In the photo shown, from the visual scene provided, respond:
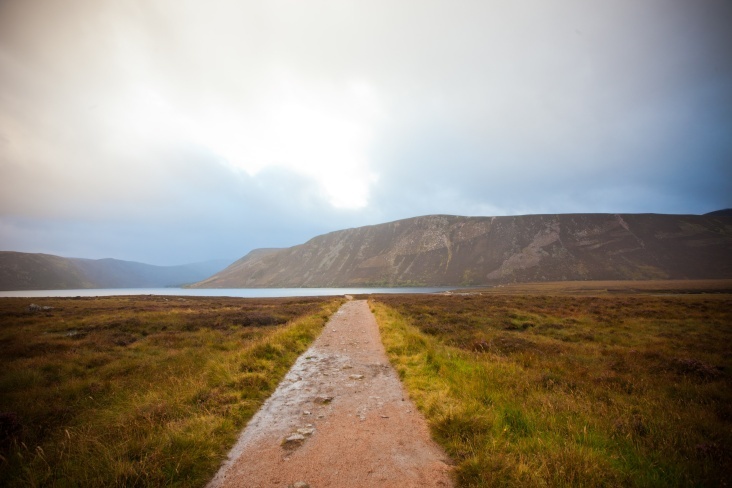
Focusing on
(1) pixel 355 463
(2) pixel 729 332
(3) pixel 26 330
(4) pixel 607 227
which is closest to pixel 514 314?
(2) pixel 729 332

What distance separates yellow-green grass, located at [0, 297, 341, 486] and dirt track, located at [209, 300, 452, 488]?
0.59m

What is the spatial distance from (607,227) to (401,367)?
686ft

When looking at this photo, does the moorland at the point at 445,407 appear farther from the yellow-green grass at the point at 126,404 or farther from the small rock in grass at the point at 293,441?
the small rock in grass at the point at 293,441

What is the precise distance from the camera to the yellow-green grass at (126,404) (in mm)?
4848

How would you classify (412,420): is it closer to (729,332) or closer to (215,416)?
(215,416)

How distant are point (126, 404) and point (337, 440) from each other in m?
6.94

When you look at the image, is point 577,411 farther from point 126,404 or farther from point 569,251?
point 569,251

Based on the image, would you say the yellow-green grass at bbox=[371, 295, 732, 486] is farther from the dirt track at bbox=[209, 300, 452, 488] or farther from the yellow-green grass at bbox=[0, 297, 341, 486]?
Result: the yellow-green grass at bbox=[0, 297, 341, 486]

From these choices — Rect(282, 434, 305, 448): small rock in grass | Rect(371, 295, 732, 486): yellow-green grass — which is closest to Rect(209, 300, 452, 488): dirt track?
Rect(282, 434, 305, 448): small rock in grass

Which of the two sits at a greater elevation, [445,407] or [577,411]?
[445,407]

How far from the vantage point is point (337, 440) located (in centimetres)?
594

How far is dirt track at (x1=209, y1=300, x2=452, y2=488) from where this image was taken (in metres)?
4.73

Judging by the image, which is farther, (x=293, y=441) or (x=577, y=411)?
(x=577, y=411)

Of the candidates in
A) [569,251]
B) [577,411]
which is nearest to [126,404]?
[577,411]
